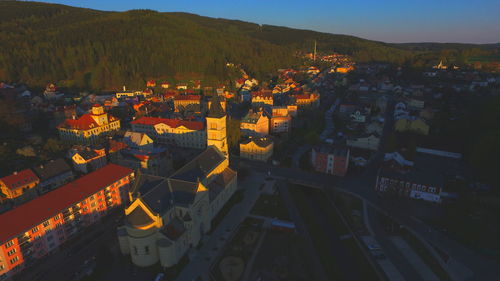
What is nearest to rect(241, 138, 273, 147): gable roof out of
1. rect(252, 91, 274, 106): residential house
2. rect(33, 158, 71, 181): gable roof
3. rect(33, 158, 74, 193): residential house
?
rect(33, 158, 74, 193): residential house

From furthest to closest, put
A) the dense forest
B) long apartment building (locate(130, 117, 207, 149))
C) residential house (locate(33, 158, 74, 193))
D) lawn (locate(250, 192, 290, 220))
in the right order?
the dense forest
long apartment building (locate(130, 117, 207, 149))
residential house (locate(33, 158, 74, 193))
lawn (locate(250, 192, 290, 220))

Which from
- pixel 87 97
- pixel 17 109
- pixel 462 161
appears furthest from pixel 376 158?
pixel 87 97

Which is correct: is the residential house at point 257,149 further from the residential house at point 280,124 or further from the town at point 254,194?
the residential house at point 280,124

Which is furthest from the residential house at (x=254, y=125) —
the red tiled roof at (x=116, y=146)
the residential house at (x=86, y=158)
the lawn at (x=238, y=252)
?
the lawn at (x=238, y=252)

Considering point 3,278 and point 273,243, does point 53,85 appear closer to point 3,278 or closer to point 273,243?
point 3,278

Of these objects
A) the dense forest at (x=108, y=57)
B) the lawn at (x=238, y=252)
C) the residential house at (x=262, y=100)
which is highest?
the dense forest at (x=108, y=57)

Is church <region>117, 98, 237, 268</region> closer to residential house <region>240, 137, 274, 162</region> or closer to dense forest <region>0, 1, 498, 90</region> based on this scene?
residential house <region>240, 137, 274, 162</region>
